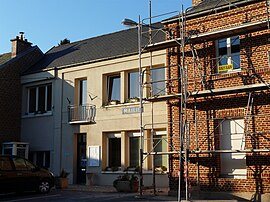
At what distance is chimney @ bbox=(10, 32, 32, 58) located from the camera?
2470 centimetres

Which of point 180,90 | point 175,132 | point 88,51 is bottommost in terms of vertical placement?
point 175,132

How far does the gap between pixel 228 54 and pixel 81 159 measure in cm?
961

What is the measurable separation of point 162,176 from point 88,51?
864 cm

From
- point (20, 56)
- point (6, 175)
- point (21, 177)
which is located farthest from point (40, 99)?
point (6, 175)

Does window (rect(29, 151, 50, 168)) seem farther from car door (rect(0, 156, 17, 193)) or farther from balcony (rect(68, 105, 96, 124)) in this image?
car door (rect(0, 156, 17, 193))

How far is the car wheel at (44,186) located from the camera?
16.1 meters

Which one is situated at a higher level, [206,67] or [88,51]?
[88,51]

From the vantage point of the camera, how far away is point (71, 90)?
21312mm

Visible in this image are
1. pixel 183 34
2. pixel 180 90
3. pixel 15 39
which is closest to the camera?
pixel 183 34

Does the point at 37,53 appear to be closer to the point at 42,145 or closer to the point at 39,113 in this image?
the point at 39,113

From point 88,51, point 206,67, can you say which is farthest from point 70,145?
point 206,67

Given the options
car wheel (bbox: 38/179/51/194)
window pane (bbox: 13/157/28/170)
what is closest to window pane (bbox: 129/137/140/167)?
car wheel (bbox: 38/179/51/194)

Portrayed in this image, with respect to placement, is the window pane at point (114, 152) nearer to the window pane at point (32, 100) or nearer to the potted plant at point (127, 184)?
the potted plant at point (127, 184)

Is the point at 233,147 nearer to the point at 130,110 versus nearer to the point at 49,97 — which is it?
the point at 130,110
